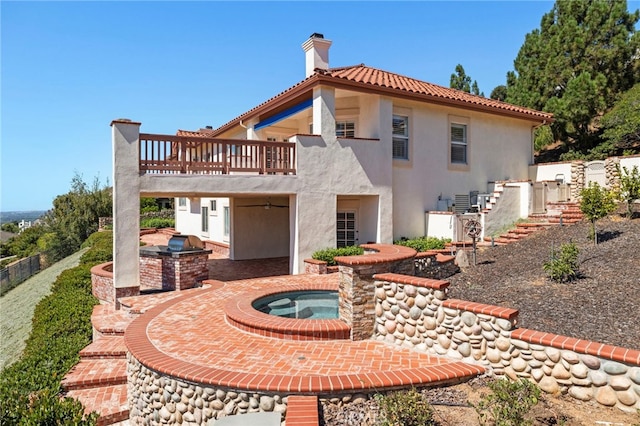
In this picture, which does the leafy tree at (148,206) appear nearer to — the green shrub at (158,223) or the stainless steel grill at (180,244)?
the green shrub at (158,223)

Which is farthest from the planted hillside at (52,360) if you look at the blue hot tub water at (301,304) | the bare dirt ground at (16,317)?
the blue hot tub water at (301,304)

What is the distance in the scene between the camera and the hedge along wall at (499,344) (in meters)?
4.84

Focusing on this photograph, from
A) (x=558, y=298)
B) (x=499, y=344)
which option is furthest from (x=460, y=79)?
(x=499, y=344)

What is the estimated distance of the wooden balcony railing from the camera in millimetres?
12312

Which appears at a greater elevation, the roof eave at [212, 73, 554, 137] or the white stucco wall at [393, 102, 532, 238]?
the roof eave at [212, 73, 554, 137]

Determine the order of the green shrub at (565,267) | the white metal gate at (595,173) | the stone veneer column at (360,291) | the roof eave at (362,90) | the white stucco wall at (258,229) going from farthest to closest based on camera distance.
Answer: the white metal gate at (595,173) < the white stucco wall at (258,229) < the roof eave at (362,90) < the green shrub at (565,267) < the stone veneer column at (360,291)

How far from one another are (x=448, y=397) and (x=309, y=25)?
1691cm

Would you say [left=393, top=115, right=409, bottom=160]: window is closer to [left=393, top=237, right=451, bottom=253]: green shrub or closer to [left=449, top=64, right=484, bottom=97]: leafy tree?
[left=393, top=237, right=451, bottom=253]: green shrub

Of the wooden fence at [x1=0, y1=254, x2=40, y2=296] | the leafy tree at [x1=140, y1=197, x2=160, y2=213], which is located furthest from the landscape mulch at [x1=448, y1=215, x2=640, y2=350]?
the leafy tree at [x1=140, y1=197, x2=160, y2=213]

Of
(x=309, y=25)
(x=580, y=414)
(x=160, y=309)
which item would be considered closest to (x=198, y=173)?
(x=160, y=309)

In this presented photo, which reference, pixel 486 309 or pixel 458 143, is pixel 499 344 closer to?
pixel 486 309

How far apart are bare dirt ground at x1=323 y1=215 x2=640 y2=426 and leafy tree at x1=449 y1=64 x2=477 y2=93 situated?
27.2 meters

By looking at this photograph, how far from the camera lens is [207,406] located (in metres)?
5.54

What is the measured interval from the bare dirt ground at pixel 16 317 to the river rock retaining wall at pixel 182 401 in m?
8.67
